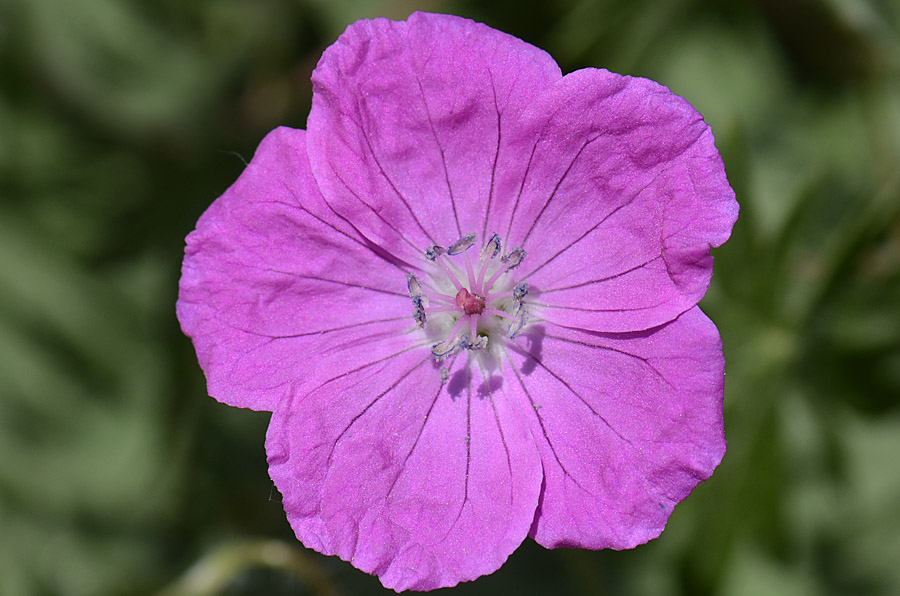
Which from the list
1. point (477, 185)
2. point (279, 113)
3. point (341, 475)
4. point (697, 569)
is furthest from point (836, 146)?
point (341, 475)

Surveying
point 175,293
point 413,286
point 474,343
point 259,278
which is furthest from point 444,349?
point 175,293

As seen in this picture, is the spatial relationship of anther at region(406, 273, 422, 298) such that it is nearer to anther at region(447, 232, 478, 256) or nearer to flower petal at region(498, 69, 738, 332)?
anther at region(447, 232, 478, 256)

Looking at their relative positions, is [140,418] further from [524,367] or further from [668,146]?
[668,146]

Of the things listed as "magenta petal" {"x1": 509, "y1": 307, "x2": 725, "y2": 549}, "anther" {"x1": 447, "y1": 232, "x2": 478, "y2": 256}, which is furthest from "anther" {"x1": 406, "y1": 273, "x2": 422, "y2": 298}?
"magenta petal" {"x1": 509, "y1": 307, "x2": 725, "y2": 549}

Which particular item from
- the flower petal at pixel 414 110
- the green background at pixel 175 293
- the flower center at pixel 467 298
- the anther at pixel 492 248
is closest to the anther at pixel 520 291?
the flower center at pixel 467 298

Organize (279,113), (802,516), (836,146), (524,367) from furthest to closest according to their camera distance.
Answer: (279,113)
(836,146)
(802,516)
(524,367)

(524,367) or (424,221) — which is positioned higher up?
(424,221)

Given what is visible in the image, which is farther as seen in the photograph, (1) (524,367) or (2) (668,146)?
(1) (524,367)

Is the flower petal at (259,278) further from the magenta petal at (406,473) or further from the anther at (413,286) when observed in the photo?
the anther at (413,286)
